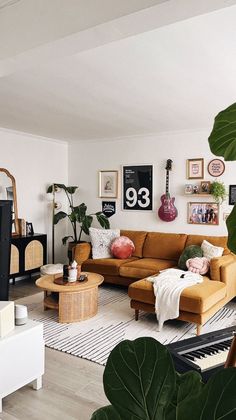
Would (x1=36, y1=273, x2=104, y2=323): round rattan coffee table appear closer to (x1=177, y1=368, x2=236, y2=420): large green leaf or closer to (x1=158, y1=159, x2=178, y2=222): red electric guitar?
(x1=158, y1=159, x2=178, y2=222): red electric guitar

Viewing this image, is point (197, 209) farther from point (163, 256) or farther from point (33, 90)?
point (33, 90)

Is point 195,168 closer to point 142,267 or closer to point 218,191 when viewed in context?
point 218,191

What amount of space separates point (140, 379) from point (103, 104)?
3.45 metres

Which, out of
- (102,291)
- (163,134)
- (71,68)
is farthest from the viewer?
(163,134)

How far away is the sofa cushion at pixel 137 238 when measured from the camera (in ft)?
16.5

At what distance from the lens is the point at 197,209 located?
4840 mm

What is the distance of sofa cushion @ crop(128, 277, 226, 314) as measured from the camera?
304 cm

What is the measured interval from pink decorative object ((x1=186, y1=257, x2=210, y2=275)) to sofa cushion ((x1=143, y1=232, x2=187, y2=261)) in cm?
74

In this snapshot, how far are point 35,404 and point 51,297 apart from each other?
1.68 metres

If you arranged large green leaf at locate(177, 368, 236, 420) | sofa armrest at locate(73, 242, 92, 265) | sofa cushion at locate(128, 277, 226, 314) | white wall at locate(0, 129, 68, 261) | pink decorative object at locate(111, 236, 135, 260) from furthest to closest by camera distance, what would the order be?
white wall at locate(0, 129, 68, 261)
sofa armrest at locate(73, 242, 92, 265)
pink decorative object at locate(111, 236, 135, 260)
sofa cushion at locate(128, 277, 226, 314)
large green leaf at locate(177, 368, 236, 420)

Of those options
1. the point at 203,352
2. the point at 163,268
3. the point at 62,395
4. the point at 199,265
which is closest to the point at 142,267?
the point at 163,268

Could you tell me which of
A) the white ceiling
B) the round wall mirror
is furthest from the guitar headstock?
the round wall mirror

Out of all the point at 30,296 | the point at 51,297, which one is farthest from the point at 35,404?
the point at 30,296

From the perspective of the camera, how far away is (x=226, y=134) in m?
0.49
